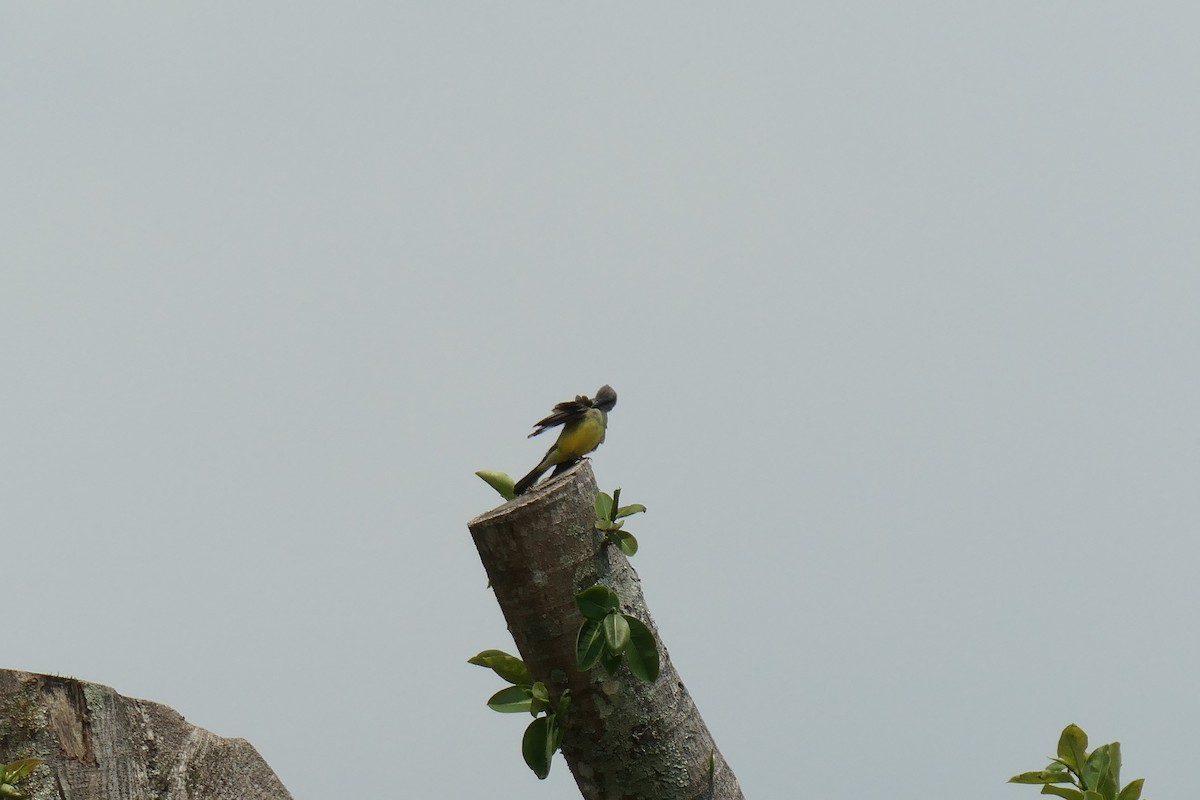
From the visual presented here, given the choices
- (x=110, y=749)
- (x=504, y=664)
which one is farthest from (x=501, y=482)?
(x=110, y=749)

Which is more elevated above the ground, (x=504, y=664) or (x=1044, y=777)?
(x=504, y=664)

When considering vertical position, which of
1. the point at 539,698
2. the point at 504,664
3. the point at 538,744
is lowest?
the point at 538,744

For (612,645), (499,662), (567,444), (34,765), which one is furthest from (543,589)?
(34,765)

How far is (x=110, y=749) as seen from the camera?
8.41 feet

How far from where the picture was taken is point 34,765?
2.38 metres

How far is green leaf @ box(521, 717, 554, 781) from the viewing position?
2533mm

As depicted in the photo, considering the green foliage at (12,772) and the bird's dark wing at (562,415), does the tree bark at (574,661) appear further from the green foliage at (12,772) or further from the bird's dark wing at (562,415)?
the green foliage at (12,772)

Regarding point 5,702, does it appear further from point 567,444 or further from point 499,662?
point 567,444

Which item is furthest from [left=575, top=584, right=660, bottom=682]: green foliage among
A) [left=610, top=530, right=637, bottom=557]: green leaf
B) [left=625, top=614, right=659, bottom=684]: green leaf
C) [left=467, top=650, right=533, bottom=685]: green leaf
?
[left=467, top=650, right=533, bottom=685]: green leaf

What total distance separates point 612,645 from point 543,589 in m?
0.22

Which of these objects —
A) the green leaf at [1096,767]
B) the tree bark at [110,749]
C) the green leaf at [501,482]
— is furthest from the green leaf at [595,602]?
the green leaf at [1096,767]

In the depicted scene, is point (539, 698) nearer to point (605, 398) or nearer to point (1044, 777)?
point (605, 398)

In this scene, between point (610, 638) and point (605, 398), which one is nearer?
point (610, 638)

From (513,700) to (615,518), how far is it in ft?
1.80
